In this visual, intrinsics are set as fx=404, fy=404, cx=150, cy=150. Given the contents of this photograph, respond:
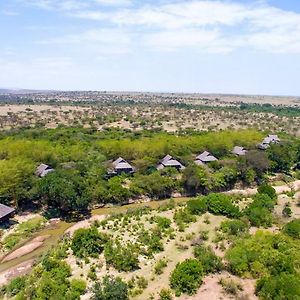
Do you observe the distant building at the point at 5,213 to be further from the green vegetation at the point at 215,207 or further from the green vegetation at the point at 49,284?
the green vegetation at the point at 215,207

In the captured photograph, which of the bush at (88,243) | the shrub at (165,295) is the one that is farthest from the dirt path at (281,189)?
the shrub at (165,295)

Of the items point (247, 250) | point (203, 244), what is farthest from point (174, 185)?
point (247, 250)

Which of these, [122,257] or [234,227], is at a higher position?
[234,227]

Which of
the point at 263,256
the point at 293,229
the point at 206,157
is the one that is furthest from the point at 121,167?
the point at 263,256

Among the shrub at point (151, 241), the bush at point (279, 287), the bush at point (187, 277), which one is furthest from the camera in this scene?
the shrub at point (151, 241)

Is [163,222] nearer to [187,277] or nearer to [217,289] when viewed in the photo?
[187,277]

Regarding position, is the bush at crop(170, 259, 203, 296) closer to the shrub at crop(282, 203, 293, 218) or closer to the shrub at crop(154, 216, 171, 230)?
the shrub at crop(154, 216, 171, 230)
